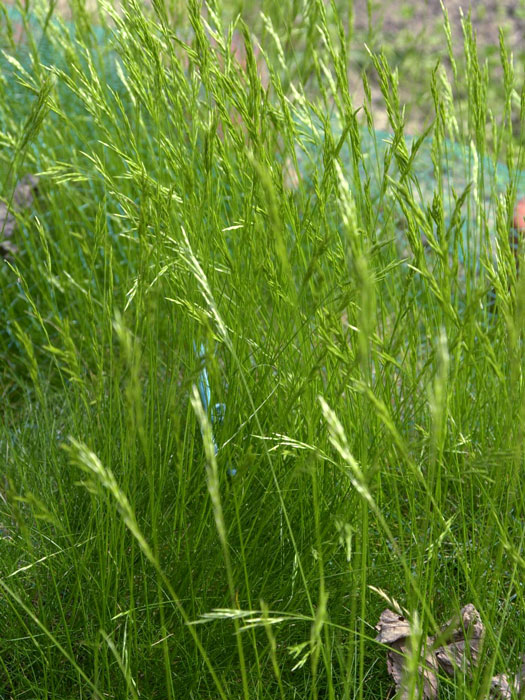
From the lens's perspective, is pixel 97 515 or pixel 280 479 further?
pixel 280 479

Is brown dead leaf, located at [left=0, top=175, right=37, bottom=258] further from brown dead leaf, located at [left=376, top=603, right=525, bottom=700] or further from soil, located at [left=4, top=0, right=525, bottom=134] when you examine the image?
soil, located at [left=4, top=0, right=525, bottom=134]

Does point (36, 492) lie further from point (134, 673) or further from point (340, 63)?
point (340, 63)

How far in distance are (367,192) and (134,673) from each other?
2.81ft

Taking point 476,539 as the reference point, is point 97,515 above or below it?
above

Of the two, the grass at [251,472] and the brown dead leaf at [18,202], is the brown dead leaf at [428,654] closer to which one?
the grass at [251,472]

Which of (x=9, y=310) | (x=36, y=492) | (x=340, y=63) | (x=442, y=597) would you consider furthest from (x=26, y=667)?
(x=9, y=310)

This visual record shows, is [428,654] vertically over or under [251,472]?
under

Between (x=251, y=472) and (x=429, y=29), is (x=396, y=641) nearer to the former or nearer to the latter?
(x=251, y=472)

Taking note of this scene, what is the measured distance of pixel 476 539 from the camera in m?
1.57

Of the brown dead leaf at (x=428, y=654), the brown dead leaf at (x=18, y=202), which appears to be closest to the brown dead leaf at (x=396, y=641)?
the brown dead leaf at (x=428, y=654)

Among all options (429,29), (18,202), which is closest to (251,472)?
(18,202)

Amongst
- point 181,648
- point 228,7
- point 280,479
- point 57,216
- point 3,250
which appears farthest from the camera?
point 228,7

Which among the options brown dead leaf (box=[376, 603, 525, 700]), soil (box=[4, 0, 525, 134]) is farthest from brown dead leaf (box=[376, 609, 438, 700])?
soil (box=[4, 0, 525, 134])

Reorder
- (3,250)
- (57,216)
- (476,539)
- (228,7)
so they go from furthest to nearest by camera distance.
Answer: (228,7), (3,250), (57,216), (476,539)
